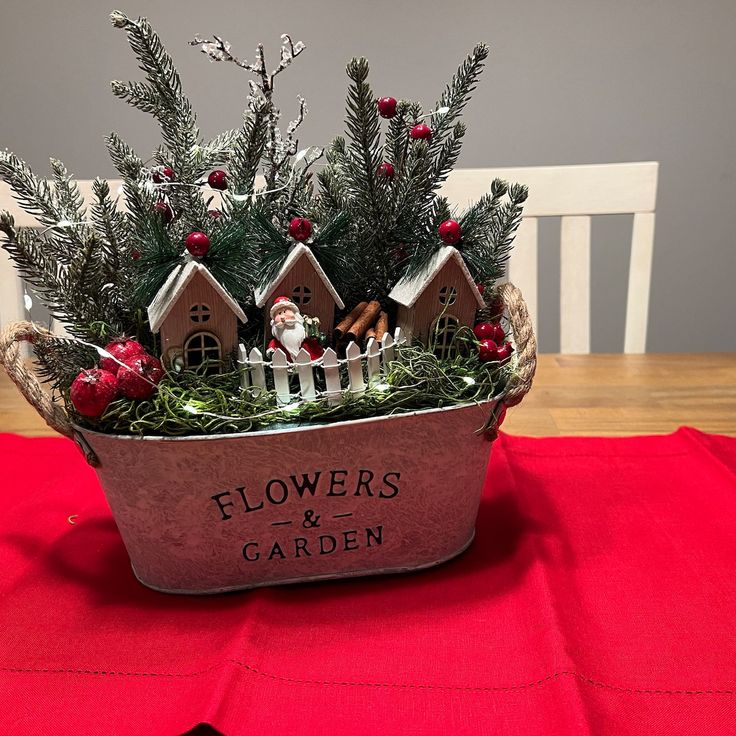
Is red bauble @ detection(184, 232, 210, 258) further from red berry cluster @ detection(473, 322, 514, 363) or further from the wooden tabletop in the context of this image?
the wooden tabletop

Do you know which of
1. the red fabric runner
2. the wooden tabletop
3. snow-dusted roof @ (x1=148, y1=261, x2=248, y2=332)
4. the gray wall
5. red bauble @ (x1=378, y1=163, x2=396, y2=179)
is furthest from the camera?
the gray wall

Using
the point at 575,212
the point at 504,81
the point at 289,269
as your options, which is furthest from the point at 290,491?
the point at 504,81

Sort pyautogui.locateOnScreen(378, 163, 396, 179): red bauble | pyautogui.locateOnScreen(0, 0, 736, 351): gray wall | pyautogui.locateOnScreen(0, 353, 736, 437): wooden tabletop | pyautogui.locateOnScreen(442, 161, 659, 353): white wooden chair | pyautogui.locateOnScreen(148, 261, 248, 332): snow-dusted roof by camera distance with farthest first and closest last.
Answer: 1. pyautogui.locateOnScreen(0, 0, 736, 351): gray wall
2. pyautogui.locateOnScreen(442, 161, 659, 353): white wooden chair
3. pyautogui.locateOnScreen(0, 353, 736, 437): wooden tabletop
4. pyautogui.locateOnScreen(378, 163, 396, 179): red bauble
5. pyautogui.locateOnScreen(148, 261, 248, 332): snow-dusted roof

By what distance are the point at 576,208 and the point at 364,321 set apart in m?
0.89

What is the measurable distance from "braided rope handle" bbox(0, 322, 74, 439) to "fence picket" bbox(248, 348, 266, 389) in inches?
7.0

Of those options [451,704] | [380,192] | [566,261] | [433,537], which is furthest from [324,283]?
[566,261]

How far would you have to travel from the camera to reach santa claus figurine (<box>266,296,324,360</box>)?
0.71m

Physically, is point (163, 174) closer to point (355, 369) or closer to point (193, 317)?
point (193, 317)

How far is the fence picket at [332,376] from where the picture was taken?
682 millimetres

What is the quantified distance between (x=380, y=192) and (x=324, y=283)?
4.5 inches

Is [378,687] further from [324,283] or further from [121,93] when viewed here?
[121,93]

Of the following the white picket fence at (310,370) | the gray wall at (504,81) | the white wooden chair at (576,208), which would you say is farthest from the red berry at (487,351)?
the gray wall at (504,81)

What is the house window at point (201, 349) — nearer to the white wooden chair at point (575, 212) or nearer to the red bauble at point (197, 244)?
the red bauble at point (197, 244)

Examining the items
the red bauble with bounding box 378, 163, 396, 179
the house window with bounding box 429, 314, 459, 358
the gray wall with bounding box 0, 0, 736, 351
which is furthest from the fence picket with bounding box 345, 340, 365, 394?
the gray wall with bounding box 0, 0, 736, 351
